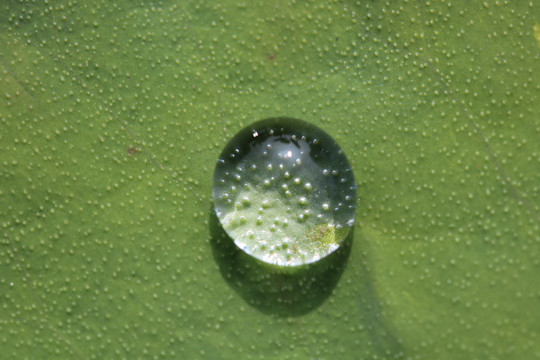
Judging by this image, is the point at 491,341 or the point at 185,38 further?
the point at 185,38

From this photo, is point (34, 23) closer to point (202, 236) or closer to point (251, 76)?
point (251, 76)

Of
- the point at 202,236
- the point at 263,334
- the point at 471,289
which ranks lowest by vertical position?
the point at 263,334

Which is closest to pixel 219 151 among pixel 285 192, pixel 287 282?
pixel 285 192

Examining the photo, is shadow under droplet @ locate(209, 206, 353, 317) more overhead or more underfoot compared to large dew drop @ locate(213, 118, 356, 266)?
Result: more underfoot

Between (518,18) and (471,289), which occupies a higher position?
(518,18)

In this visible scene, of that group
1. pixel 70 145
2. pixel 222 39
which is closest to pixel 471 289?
pixel 222 39

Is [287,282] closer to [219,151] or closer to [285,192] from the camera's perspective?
[285,192]
